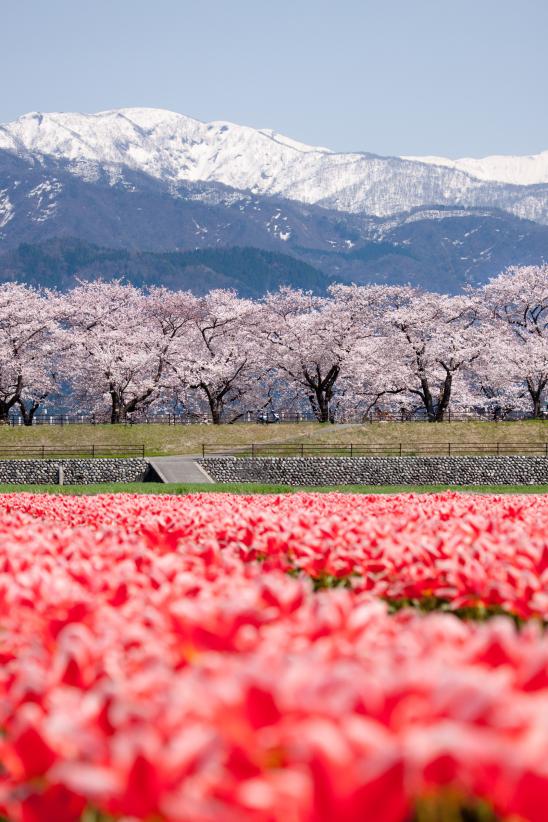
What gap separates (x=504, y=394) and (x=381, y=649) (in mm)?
79340

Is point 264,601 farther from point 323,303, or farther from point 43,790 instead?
point 323,303

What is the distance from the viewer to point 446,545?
18.8 ft

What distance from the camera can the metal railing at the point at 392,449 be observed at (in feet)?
158

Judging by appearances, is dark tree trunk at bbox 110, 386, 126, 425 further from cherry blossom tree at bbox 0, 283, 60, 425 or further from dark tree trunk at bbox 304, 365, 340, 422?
dark tree trunk at bbox 304, 365, 340, 422

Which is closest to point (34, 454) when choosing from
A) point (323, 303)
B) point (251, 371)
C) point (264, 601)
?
→ point (251, 371)

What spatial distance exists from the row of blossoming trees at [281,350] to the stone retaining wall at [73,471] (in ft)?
80.9

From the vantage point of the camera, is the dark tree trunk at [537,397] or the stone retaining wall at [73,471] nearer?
the stone retaining wall at [73,471]

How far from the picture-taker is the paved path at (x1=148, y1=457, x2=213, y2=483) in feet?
128

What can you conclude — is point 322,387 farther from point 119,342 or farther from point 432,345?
point 119,342

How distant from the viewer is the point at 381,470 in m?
43.1

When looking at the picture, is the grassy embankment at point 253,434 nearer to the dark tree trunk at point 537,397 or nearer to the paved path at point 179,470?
the paved path at point 179,470

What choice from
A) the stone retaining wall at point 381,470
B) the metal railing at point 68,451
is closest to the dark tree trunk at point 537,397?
the stone retaining wall at point 381,470

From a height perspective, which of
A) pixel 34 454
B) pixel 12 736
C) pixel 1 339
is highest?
pixel 1 339

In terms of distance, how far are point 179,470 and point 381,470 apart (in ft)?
31.0
